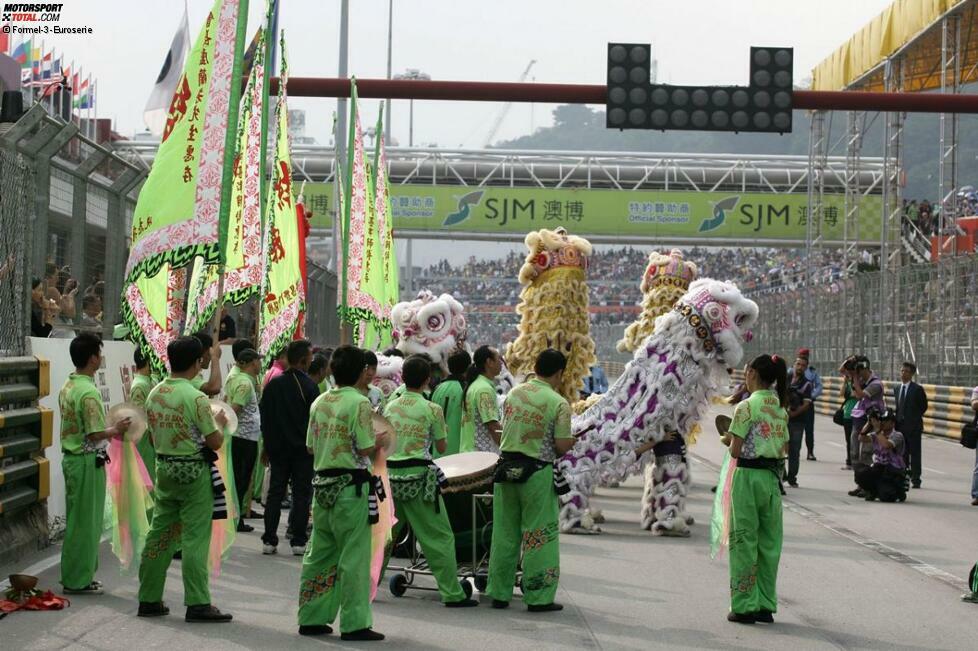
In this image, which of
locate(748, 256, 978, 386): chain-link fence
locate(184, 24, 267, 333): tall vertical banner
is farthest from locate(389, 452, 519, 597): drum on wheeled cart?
locate(748, 256, 978, 386): chain-link fence

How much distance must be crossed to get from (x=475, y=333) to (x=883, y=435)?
5156 centimetres

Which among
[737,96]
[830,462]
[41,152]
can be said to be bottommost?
[830,462]

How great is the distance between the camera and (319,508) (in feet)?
27.6

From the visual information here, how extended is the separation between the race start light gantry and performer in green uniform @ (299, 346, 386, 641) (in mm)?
11637

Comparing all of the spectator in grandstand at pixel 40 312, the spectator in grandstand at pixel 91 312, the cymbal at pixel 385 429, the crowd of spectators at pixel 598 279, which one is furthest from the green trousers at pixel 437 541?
the crowd of spectators at pixel 598 279

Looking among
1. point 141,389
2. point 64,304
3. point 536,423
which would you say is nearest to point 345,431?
point 536,423

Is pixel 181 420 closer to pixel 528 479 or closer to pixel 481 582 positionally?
pixel 528 479

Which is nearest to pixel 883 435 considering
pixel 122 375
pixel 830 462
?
pixel 830 462

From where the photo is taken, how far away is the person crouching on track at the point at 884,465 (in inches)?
679

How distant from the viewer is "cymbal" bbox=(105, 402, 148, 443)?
365 inches

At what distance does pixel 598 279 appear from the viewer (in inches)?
3187

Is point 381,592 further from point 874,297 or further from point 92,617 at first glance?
point 874,297

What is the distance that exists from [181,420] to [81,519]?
4.53ft

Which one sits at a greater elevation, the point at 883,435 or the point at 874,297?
the point at 874,297
